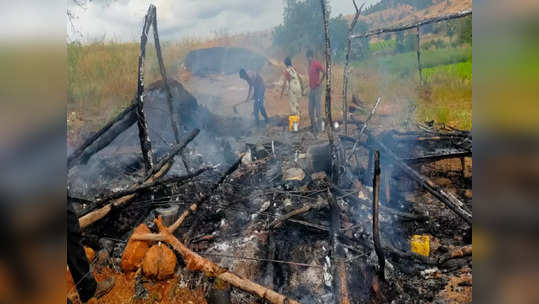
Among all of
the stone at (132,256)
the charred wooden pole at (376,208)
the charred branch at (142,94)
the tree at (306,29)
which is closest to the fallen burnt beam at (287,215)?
the charred wooden pole at (376,208)

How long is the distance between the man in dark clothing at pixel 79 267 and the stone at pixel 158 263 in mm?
447

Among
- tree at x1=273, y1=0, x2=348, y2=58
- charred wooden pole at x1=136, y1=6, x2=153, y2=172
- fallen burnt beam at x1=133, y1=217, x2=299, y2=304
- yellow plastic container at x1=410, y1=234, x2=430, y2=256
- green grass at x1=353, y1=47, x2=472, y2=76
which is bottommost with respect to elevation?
yellow plastic container at x1=410, y1=234, x2=430, y2=256

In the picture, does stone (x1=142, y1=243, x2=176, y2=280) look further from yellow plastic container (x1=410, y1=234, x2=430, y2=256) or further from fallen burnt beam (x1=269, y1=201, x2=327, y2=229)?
yellow plastic container (x1=410, y1=234, x2=430, y2=256)

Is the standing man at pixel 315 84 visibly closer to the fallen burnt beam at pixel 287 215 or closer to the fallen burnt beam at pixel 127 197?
the fallen burnt beam at pixel 127 197

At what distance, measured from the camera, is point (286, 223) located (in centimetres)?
459

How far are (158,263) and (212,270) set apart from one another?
0.73 meters

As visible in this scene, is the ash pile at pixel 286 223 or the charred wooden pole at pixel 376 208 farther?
the ash pile at pixel 286 223

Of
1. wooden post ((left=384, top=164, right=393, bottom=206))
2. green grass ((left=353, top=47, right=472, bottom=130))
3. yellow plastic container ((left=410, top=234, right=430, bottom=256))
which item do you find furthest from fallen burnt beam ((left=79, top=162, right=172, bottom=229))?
green grass ((left=353, top=47, right=472, bottom=130))

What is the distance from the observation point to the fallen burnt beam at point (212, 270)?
9.53 feet

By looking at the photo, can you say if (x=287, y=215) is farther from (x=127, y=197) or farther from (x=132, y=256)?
(x=127, y=197)

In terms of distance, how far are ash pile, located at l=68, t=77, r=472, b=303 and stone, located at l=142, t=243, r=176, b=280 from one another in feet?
0.04

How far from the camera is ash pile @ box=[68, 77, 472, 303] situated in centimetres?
342
